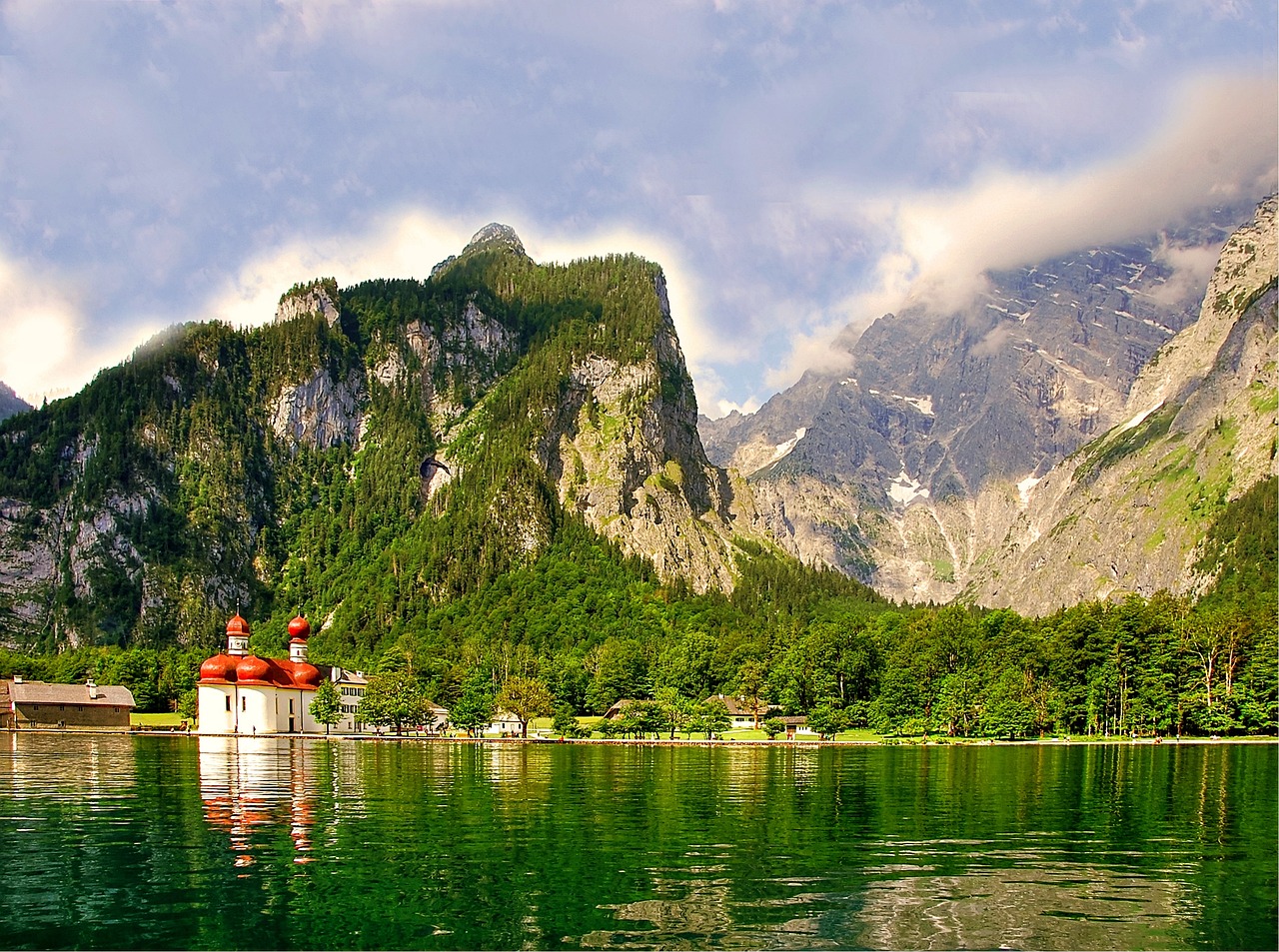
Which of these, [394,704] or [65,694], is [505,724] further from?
[65,694]

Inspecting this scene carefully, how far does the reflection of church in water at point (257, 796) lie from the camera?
47.1 m

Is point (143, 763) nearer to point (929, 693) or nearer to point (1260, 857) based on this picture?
point (1260, 857)

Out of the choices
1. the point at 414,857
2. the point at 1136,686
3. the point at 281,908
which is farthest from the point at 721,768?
the point at 1136,686

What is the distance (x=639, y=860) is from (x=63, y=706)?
159m

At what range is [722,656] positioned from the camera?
18675 cm

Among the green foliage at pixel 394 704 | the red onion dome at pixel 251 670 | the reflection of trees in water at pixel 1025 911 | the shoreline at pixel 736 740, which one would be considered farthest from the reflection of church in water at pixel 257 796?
the red onion dome at pixel 251 670

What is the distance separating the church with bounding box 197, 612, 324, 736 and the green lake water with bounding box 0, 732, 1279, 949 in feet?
291

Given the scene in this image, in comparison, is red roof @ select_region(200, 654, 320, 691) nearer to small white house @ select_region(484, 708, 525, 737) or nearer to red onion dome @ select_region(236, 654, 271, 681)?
red onion dome @ select_region(236, 654, 271, 681)

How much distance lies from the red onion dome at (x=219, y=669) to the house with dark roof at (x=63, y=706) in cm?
1684

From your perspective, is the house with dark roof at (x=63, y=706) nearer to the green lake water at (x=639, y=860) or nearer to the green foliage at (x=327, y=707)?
the green foliage at (x=327, y=707)

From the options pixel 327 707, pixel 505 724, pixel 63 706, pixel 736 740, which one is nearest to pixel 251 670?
pixel 327 707

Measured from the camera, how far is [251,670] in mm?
169375

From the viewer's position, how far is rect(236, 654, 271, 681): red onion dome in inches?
6649

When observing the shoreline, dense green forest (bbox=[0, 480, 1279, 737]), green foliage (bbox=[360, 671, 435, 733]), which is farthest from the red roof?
green foliage (bbox=[360, 671, 435, 733])
